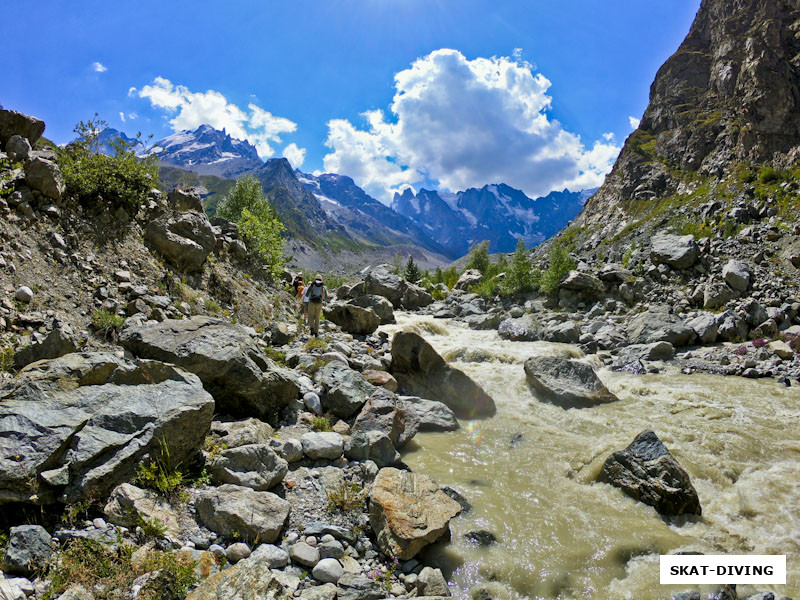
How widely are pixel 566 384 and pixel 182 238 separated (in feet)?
58.6

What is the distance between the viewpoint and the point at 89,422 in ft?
19.8

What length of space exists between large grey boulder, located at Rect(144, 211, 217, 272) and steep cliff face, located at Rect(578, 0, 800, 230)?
85.8 metres

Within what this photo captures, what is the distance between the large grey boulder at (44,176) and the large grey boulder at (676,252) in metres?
42.4

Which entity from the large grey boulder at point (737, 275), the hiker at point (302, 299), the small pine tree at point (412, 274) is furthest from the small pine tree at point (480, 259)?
the hiker at point (302, 299)

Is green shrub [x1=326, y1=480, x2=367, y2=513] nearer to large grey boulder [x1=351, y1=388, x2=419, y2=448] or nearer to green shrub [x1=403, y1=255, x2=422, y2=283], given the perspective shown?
large grey boulder [x1=351, y1=388, x2=419, y2=448]

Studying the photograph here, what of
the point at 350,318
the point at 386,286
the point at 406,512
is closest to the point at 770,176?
the point at 386,286

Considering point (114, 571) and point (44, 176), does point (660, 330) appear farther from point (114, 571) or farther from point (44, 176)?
point (44, 176)

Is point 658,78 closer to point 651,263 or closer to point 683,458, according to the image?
point 651,263

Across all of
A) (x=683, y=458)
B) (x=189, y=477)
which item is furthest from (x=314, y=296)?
(x=683, y=458)

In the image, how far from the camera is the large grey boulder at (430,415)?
12867mm

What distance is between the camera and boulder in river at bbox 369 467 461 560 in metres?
6.53

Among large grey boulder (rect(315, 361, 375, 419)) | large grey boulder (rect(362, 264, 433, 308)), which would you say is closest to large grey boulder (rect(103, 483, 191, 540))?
large grey boulder (rect(315, 361, 375, 419))

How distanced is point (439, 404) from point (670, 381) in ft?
41.8

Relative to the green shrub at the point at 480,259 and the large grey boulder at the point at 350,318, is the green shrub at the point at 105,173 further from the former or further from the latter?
the green shrub at the point at 480,259
